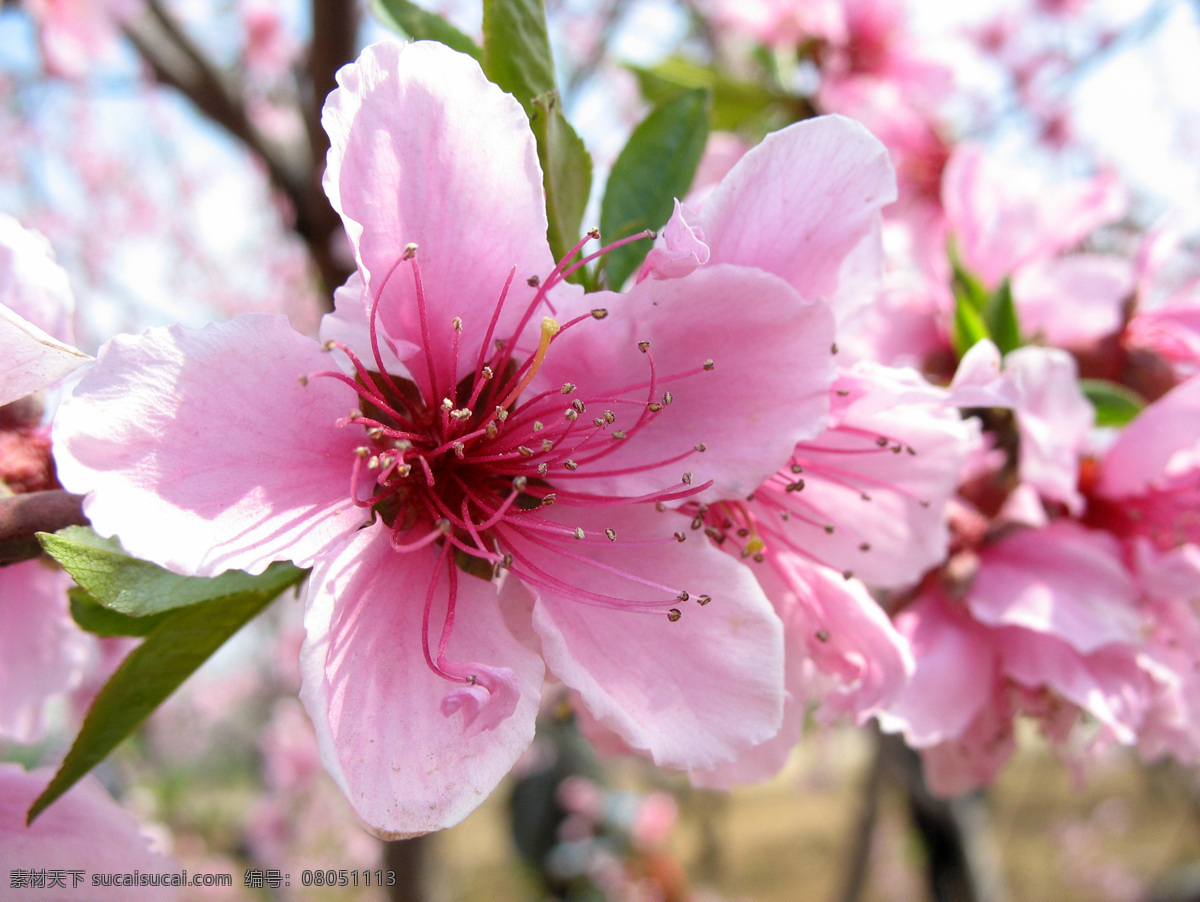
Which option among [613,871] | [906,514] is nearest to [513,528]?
[906,514]

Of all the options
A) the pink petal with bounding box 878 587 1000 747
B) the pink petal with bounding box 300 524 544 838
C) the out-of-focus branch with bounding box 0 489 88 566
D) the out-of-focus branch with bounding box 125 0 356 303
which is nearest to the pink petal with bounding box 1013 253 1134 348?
the pink petal with bounding box 878 587 1000 747

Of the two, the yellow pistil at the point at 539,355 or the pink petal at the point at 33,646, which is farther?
the pink petal at the point at 33,646

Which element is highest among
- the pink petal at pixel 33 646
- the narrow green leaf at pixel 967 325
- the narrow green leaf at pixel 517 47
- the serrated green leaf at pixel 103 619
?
the narrow green leaf at pixel 517 47

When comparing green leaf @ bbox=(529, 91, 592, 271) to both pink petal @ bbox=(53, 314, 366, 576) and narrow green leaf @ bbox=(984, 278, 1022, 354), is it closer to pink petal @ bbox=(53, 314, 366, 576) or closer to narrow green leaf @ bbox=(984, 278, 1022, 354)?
pink petal @ bbox=(53, 314, 366, 576)

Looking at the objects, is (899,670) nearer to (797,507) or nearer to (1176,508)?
(797,507)

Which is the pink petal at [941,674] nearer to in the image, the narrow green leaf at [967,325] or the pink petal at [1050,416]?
the pink petal at [1050,416]

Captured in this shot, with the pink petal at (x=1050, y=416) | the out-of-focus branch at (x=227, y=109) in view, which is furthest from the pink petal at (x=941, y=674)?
the out-of-focus branch at (x=227, y=109)

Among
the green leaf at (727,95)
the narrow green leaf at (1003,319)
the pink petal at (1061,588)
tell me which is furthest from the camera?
the green leaf at (727,95)
